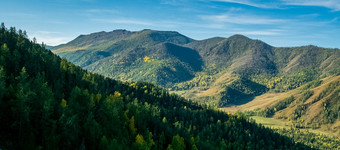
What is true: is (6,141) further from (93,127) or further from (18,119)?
(93,127)

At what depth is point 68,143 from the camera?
69250 millimetres

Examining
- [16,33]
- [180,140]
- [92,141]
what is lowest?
[180,140]

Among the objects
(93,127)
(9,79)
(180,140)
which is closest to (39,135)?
(93,127)

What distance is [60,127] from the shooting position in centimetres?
7131

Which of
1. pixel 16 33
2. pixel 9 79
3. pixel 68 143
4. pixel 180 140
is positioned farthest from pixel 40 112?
pixel 16 33

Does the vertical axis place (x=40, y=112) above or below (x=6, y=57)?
below

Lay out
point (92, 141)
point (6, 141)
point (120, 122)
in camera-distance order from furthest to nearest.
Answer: point (120, 122), point (92, 141), point (6, 141)

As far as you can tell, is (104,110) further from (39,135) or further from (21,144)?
(21,144)

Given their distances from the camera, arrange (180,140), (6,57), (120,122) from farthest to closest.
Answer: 1. (6,57)
2. (180,140)
3. (120,122)

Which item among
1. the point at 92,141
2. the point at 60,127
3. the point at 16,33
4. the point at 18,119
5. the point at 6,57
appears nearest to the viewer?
the point at 18,119

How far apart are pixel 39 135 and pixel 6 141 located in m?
11.9

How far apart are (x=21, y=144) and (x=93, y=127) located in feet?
79.8

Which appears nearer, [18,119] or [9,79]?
[18,119]

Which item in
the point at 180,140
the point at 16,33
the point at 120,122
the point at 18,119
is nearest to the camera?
the point at 18,119
